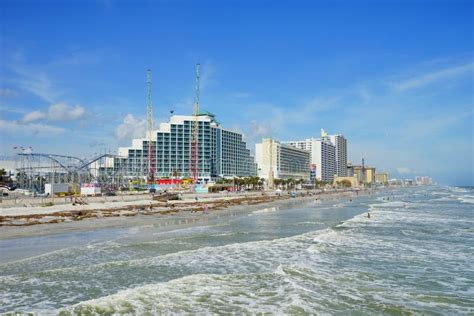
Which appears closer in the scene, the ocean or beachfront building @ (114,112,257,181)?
the ocean

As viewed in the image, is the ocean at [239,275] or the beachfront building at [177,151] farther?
the beachfront building at [177,151]

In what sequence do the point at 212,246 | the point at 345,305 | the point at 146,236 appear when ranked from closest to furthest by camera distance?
the point at 345,305 → the point at 212,246 → the point at 146,236

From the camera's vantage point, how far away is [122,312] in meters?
11.6

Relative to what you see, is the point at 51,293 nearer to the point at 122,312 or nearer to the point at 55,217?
the point at 122,312

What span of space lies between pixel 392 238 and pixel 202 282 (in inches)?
668

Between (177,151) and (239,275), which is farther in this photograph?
(177,151)

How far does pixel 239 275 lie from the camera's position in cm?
1631

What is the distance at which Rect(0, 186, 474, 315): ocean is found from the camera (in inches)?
489

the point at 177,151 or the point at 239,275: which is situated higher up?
the point at 177,151

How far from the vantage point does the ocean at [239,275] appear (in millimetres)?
12430

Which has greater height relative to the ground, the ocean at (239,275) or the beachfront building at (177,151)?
the beachfront building at (177,151)

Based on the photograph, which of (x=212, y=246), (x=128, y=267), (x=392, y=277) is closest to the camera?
(x=392, y=277)

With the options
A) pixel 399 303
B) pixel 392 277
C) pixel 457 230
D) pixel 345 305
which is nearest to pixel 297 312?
pixel 345 305

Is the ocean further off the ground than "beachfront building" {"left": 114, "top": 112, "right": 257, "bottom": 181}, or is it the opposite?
"beachfront building" {"left": 114, "top": 112, "right": 257, "bottom": 181}
